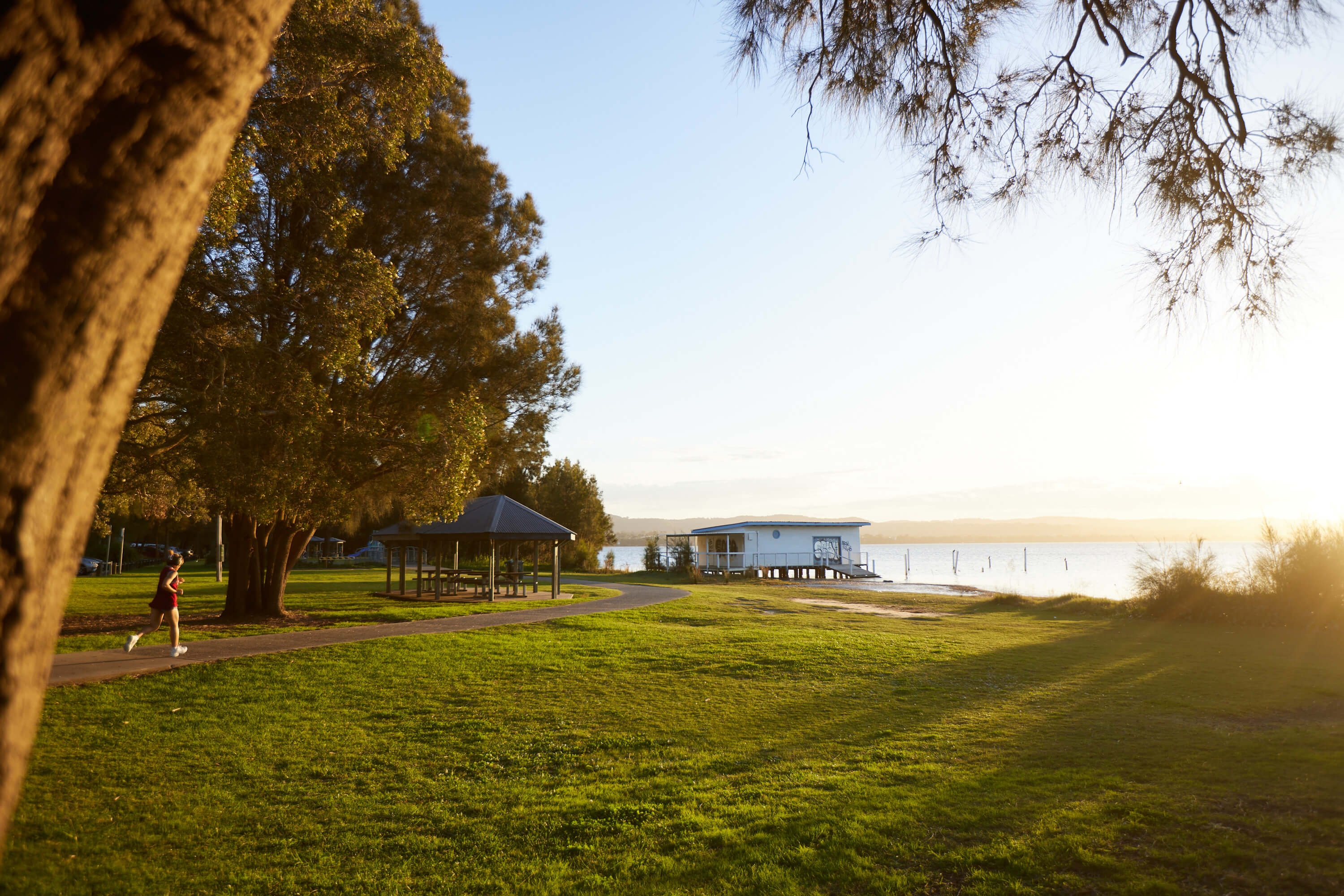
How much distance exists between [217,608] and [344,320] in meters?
11.3

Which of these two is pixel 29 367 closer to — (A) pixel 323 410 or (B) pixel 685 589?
(A) pixel 323 410

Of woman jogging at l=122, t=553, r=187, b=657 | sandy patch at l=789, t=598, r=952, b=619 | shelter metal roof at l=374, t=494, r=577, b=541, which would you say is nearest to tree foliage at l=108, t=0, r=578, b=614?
woman jogging at l=122, t=553, r=187, b=657

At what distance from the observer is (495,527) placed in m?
24.5

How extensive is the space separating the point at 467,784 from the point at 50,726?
4.86 m

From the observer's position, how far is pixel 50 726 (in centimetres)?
811

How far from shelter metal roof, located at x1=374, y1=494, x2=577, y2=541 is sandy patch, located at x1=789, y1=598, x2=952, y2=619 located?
829 centimetres

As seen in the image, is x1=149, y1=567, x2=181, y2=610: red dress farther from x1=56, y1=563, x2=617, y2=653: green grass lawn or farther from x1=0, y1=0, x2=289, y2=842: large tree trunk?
x1=0, y1=0, x2=289, y2=842: large tree trunk

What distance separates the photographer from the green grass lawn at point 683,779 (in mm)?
4895

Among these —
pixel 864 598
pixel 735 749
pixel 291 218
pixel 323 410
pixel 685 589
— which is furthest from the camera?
pixel 685 589

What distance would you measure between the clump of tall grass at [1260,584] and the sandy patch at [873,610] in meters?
5.36

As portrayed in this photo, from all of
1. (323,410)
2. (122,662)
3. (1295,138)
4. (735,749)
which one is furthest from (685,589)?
(1295,138)

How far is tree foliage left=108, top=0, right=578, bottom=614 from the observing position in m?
10.9

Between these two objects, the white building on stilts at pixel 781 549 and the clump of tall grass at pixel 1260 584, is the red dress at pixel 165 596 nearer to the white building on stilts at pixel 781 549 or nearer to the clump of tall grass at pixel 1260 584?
the clump of tall grass at pixel 1260 584

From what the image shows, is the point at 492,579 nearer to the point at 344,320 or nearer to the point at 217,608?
the point at 217,608
